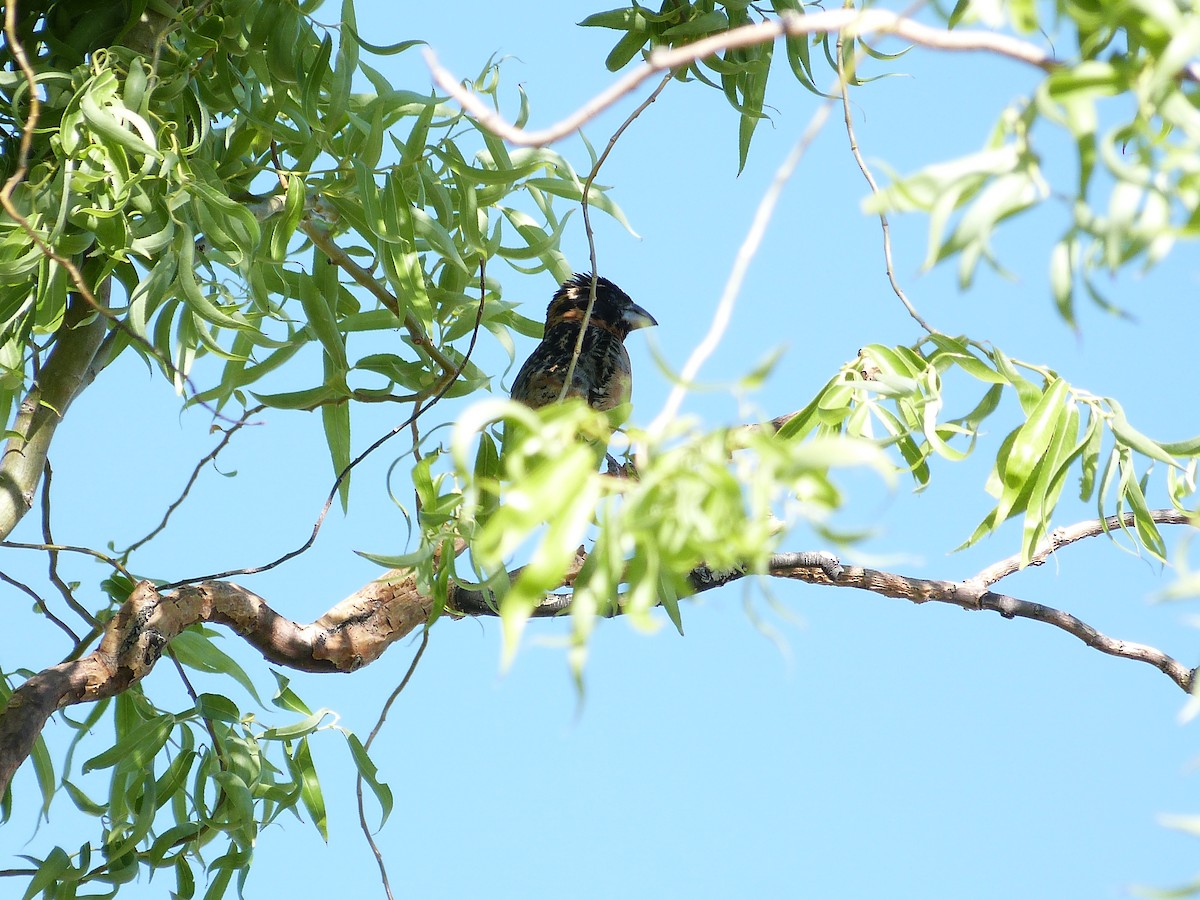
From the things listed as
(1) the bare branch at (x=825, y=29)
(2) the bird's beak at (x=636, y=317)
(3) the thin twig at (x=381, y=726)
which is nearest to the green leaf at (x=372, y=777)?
(3) the thin twig at (x=381, y=726)

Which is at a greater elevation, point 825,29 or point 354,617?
point 354,617

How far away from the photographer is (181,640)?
2352mm

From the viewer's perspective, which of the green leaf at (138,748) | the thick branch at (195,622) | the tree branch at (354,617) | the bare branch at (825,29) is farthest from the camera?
the green leaf at (138,748)

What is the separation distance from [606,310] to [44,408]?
2.15 metres

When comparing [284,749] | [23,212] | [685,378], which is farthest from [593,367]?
[685,378]

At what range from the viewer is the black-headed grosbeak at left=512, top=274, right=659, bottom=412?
132 inches

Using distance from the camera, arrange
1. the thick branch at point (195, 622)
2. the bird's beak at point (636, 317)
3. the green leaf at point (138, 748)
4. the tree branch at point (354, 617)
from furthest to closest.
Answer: the bird's beak at point (636, 317), the green leaf at point (138, 748), the tree branch at point (354, 617), the thick branch at point (195, 622)

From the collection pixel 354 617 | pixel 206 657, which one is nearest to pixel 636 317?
pixel 354 617

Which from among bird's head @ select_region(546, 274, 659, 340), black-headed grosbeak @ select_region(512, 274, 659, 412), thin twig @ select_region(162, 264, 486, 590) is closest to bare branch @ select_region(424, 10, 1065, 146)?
thin twig @ select_region(162, 264, 486, 590)

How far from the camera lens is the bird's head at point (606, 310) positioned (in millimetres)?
4004

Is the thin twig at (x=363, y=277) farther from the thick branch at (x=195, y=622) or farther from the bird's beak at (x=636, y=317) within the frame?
the bird's beak at (x=636, y=317)

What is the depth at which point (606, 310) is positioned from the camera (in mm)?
4031

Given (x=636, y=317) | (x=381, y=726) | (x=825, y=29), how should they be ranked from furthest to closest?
(x=636, y=317), (x=381, y=726), (x=825, y=29)

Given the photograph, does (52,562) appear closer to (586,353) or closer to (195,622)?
(195,622)
